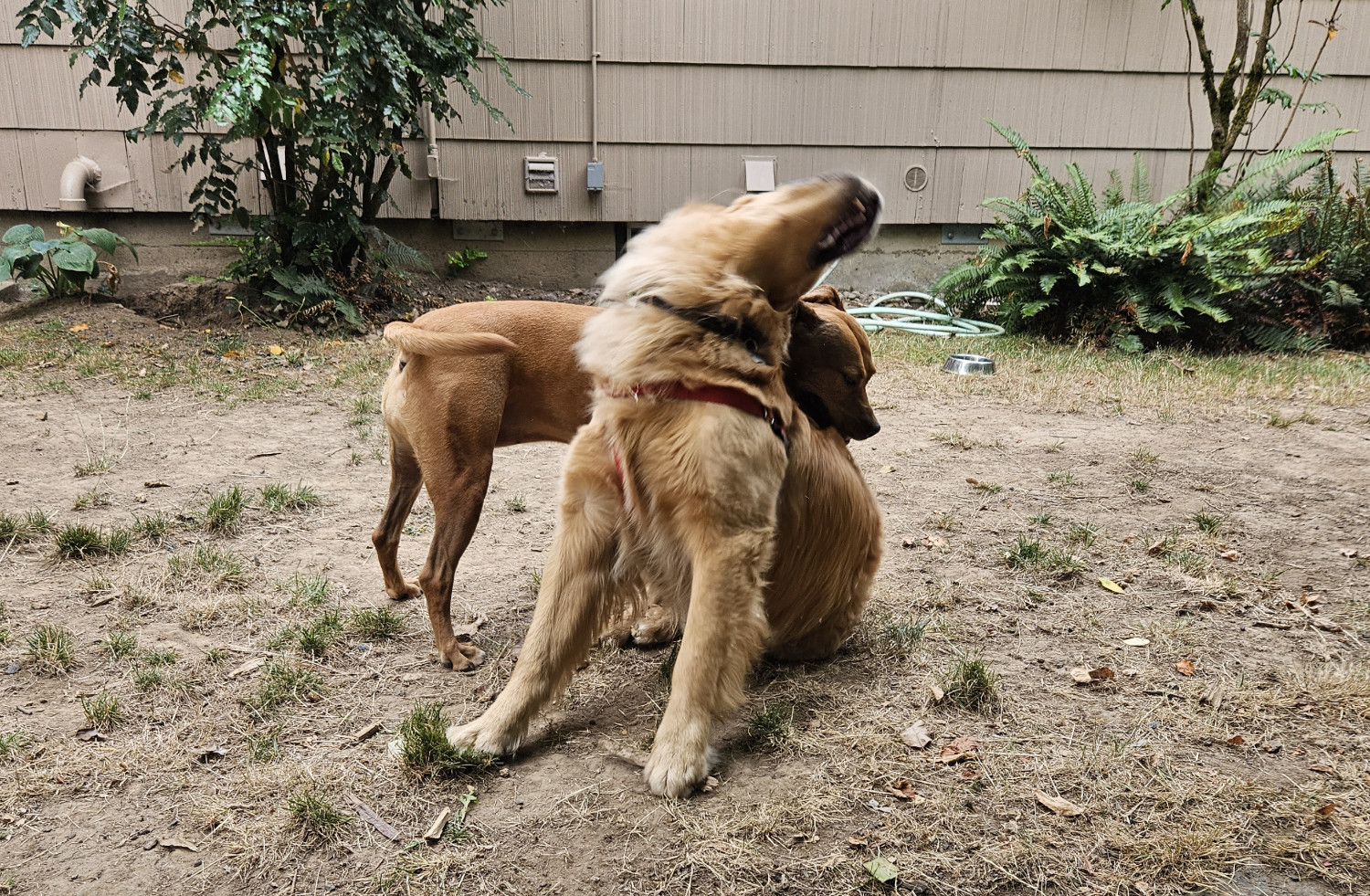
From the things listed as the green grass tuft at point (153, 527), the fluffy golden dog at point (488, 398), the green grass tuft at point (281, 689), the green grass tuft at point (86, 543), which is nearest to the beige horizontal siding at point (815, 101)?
the green grass tuft at point (153, 527)

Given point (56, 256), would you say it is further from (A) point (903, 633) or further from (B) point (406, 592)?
(A) point (903, 633)

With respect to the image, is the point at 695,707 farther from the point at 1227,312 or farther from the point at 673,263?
the point at 1227,312

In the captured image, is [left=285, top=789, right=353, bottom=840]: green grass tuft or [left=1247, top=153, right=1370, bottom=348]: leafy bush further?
[left=1247, top=153, right=1370, bottom=348]: leafy bush

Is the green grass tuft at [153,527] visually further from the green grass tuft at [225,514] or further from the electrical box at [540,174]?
the electrical box at [540,174]

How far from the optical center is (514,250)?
8.52m

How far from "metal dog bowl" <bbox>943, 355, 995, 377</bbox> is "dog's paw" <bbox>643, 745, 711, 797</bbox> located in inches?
202

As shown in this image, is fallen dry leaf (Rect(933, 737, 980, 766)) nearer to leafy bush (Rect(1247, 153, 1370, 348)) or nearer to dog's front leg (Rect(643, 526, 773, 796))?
dog's front leg (Rect(643, 526, 773, 796))

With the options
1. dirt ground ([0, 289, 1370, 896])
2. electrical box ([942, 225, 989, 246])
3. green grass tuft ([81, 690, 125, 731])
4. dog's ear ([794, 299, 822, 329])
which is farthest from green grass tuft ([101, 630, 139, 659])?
electrical box ([942, 225, 989, 246])

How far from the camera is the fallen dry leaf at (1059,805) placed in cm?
206

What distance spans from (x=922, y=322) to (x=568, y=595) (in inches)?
267

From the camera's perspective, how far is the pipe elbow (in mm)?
7473

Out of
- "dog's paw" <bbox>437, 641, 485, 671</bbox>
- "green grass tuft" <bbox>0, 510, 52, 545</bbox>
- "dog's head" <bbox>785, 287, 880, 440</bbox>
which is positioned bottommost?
"dog's paw" <bbox>437, 641, 485, 671</bbox>

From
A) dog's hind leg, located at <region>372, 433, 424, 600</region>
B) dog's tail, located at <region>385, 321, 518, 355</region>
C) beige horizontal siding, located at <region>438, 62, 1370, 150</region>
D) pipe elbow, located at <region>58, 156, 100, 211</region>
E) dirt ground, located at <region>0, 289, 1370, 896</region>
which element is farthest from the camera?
beige horizontal siding, located at <region>438, 62, 1370, 150</region>

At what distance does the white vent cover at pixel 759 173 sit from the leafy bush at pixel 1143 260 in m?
2.10
